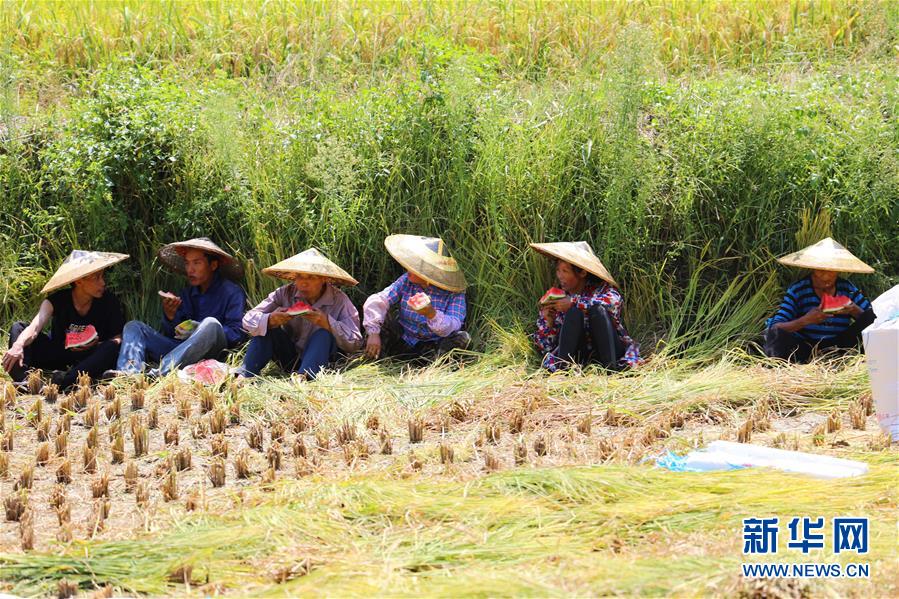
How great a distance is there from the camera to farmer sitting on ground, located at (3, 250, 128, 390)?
23.5 feet

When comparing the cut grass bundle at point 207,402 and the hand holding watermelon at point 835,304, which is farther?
the hand holding watermelon at point 835,304

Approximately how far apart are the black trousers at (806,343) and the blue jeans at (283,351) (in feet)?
9.03

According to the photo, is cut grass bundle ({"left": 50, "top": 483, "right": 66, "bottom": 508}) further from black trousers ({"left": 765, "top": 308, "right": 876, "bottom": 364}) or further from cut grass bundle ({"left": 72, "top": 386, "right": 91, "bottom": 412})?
black trousers ({"left": 765, "top": 308, "right": 876, "bottom": 364})

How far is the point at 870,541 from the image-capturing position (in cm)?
393

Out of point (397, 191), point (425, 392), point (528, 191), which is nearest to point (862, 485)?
point (425, 392)

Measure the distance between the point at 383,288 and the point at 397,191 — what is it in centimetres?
69

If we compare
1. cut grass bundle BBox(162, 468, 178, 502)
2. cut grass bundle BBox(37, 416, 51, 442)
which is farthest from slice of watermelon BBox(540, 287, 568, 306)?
cut grass bundle BBox(37, 416, 51, 442)

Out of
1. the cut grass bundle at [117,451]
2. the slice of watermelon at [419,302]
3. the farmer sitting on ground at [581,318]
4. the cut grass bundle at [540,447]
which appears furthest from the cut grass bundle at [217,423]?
the farmer sitting on ground at [581,318]

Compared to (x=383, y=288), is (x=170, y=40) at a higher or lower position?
higher

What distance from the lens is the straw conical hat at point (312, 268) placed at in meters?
7.06

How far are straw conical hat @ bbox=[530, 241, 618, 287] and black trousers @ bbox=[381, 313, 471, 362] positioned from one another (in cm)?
78

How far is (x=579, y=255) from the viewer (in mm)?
7062

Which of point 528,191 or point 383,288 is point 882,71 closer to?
point 528,191

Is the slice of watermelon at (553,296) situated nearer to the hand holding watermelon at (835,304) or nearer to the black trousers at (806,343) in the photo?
the black trousers at (806,343)
